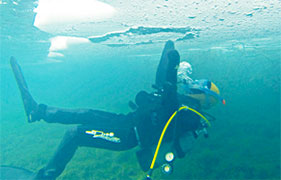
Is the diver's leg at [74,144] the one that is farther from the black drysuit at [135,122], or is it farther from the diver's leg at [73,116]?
the diver's leg at [73,116]

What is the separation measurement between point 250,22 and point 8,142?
17350 mm

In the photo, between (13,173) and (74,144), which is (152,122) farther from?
(13,173)

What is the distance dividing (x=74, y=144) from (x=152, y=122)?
251 cm

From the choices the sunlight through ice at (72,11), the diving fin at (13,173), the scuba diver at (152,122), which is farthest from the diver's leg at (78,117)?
the sunlight through ice at (72,11)

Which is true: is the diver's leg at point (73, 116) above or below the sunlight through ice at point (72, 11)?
below

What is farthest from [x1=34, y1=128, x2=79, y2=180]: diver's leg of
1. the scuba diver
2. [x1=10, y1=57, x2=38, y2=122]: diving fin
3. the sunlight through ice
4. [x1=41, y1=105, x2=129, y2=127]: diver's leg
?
the sunlight through ice

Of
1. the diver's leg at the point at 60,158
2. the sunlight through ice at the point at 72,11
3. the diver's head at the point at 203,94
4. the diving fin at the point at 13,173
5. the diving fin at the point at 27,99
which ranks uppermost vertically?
the sunlight through ice at the point at 72,11

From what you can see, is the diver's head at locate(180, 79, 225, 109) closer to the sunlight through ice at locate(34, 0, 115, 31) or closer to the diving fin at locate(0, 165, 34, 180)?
the sunlight through ice at locate(34, 0, 115, 31)

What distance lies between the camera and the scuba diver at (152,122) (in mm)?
3809

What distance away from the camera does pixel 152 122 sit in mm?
4145

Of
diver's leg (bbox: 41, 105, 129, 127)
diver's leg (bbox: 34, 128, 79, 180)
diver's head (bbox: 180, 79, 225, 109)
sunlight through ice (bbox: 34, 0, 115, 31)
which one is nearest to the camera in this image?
diver's head (bbox: 180, 79, 225, 109)

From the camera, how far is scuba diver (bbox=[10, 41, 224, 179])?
3809 millimetres

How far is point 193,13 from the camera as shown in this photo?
6.95m

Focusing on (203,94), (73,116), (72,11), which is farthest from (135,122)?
(72,11)
